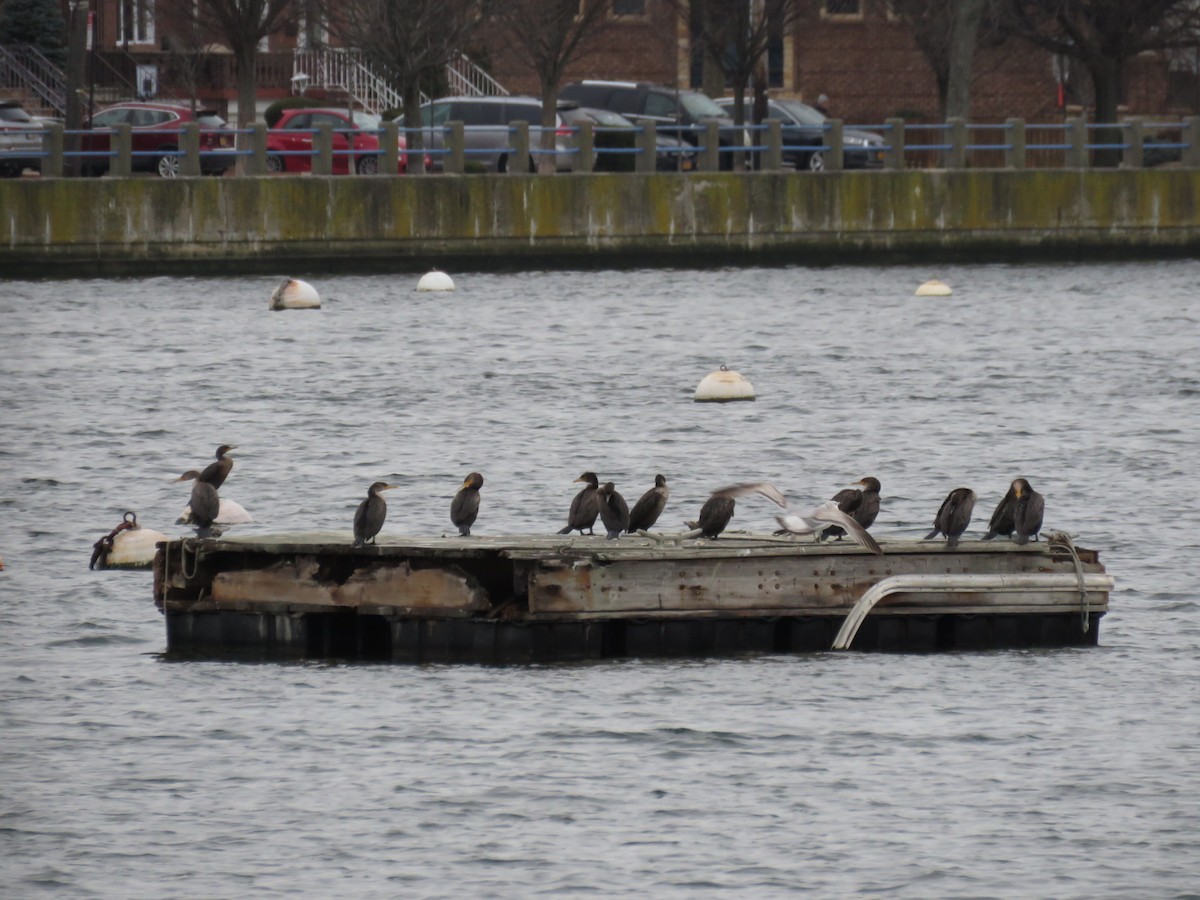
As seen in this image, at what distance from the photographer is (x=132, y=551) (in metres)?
19.4

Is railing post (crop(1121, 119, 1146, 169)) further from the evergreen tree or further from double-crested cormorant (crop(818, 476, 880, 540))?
double-crested cormorant (crop(818, 476, 880, 540))

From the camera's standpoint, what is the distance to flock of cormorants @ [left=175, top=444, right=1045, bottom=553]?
1560 cm

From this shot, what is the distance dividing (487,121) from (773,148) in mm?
10094

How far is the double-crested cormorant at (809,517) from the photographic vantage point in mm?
15523

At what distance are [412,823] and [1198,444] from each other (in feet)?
51.9

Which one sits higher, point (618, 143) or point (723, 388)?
point (618, 143)

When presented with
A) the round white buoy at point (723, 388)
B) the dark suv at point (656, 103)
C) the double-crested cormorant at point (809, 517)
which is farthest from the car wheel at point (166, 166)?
the double-crested cormorant at point (809, 517)

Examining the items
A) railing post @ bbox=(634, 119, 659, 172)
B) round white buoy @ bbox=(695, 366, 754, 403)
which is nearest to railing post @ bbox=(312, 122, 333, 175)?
railing post @ bbox=(634, 119, 659, 172)

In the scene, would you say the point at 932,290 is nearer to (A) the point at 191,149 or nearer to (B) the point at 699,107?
(A) the point at 191,149

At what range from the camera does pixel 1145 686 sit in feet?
50.4

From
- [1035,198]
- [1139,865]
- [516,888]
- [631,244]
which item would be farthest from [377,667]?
[1035,198]

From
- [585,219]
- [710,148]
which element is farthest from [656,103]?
[585,219]

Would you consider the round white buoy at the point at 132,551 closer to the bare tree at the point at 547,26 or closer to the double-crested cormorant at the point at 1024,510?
the double-crested cormorant at the point at 1024,510

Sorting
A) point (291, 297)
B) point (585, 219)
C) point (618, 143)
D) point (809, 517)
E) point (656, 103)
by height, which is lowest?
point (809, 517)
